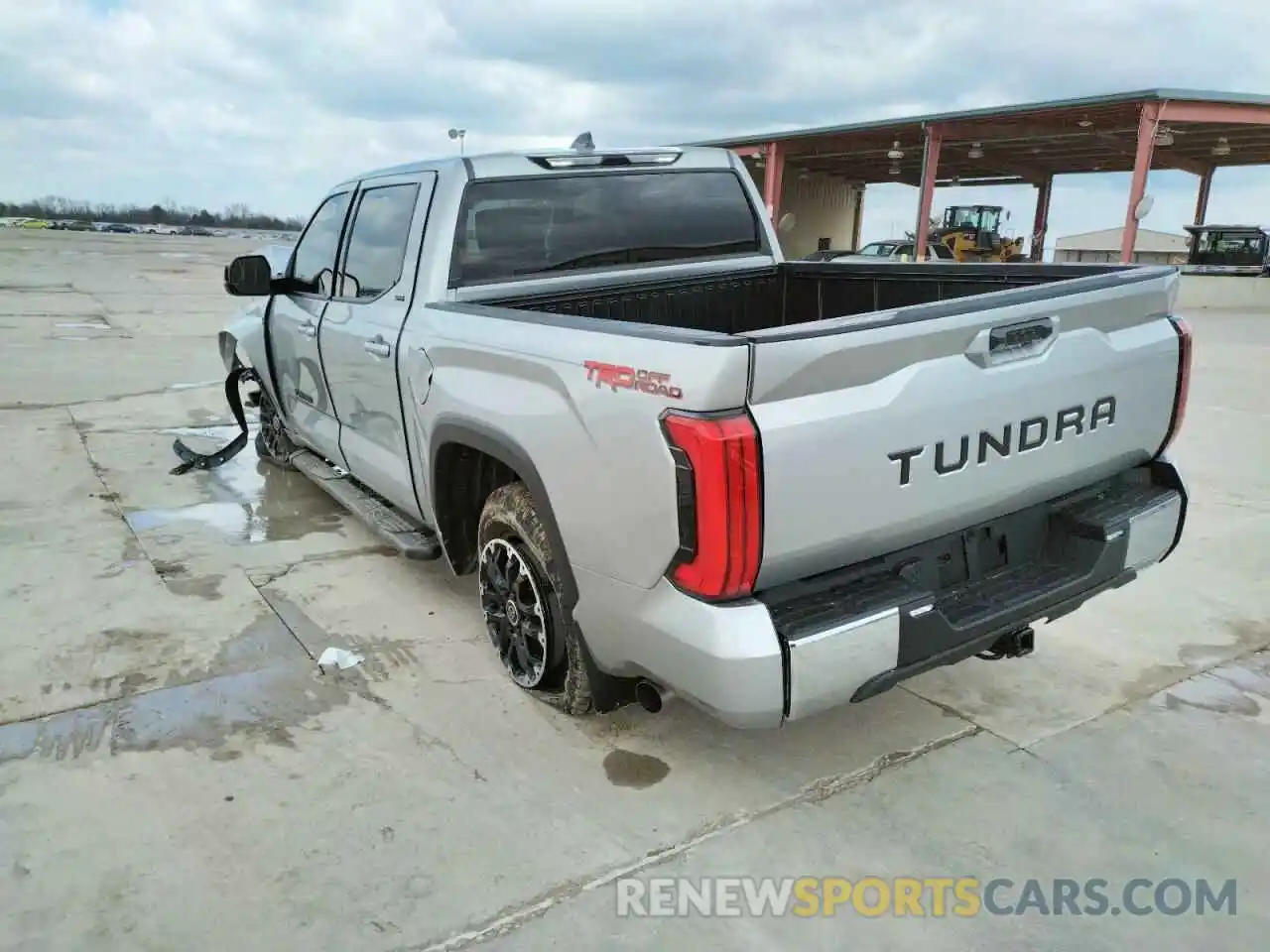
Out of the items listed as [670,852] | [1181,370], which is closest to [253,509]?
[670,852]

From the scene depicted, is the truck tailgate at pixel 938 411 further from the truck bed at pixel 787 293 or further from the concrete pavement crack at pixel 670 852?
the concrete pavement crack at pixel 670 852

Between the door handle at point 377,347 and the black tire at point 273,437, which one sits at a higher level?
the door handle at point 377,347

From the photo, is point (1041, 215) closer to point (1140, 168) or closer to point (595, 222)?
point (1140, 168)

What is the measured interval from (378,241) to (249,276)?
1.07m

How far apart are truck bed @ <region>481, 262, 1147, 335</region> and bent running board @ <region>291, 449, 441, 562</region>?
107 cm

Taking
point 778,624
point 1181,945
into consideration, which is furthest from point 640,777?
point 1181,945

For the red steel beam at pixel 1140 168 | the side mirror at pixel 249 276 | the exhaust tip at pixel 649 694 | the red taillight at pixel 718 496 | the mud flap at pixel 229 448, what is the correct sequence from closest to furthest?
the red taillight at pixel 718 496, the exhaust tip at pixel 649 694, the side mirror at pixel 249 276, the mud flap at pixel 229 448, the red steel beam at pixel 1140 168

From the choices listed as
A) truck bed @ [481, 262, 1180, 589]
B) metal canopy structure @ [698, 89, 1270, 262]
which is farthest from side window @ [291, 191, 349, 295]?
metal canopy structure @ [698, 89, 1270, 262]

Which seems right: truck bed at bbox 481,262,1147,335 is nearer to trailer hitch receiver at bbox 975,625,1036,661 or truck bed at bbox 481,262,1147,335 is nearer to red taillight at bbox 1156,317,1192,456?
red taillight at bbox 1156,317,1192,456

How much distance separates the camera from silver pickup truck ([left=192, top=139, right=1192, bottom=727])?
2252 mm

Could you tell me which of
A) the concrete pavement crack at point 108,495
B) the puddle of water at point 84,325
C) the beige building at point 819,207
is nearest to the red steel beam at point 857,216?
the beige building at point 819,207

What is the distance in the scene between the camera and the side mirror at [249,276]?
486cm

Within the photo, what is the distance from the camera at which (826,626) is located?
7.57 feet

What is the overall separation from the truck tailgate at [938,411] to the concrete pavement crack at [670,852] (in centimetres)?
82
